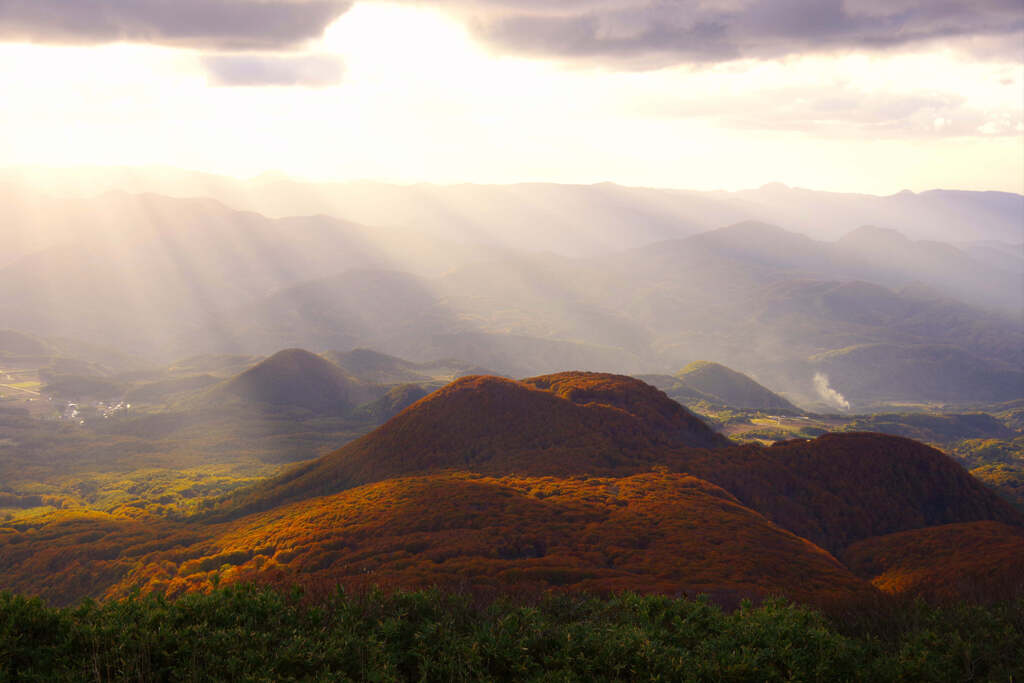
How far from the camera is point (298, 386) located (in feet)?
600

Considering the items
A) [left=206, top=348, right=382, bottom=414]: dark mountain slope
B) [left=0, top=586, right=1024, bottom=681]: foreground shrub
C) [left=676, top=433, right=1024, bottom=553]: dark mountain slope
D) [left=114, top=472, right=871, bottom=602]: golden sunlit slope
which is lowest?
[left=206, top=348, right=382, bottom=414]: dark mountain slope

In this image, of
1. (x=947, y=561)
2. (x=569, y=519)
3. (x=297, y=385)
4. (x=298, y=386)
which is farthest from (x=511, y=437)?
(x=297, y=385)

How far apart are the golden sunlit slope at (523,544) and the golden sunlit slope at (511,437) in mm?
4705

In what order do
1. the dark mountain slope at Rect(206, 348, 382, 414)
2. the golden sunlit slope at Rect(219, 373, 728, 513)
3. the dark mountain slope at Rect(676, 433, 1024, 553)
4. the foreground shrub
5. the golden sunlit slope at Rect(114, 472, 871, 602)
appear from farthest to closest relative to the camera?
the dark mountain slope at Rect(206, 348, 382, 414) → the golden sunlit slope at Rect(219, 373, 728, 513) → the dark mountain slope at Rect(676, 433, 1024, 553) → the golden sunlit slope at Rect(114, 472, 871, 602) → the foreground shrub

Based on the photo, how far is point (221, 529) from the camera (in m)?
51.7

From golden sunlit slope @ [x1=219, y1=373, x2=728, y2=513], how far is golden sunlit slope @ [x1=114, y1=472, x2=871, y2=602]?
4.70m

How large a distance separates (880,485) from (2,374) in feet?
795

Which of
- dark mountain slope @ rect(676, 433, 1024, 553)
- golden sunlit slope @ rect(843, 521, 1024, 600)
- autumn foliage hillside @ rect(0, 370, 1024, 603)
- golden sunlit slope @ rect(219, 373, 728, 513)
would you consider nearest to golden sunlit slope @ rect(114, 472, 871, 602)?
autumn foliage hillside @ rect(0, 370, 1024, 603)

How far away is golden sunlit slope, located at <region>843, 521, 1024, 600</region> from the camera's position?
26578 millimetres

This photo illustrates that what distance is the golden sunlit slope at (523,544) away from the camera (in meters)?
29.2

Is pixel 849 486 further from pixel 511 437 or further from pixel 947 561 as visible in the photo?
pixel 511 437

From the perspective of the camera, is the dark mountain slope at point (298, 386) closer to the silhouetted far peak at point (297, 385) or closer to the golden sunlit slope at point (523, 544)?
the silhouetted far peak at point (297, 385)

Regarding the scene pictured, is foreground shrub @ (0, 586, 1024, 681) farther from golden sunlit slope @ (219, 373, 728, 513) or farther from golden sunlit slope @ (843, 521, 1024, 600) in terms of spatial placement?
golden sunlit slope @ (219, 373, 728, 513)

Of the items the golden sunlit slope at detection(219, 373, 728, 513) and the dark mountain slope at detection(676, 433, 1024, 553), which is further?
the golden sunlit slope at detection(219, 373, 728, 513)
